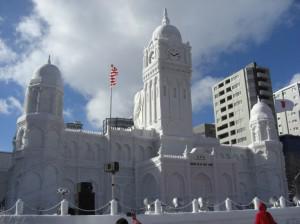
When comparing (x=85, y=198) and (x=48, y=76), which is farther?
(x=48, y=76)

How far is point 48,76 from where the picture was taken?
161 feet

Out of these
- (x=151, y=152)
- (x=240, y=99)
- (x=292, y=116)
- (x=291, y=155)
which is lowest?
(x=151, y=152)

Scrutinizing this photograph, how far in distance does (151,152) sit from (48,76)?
2001 cm

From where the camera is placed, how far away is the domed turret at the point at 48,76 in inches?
1913

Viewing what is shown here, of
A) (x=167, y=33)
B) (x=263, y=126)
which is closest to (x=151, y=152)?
(x=167, y=33)

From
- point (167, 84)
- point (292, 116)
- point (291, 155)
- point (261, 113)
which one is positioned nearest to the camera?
point (167, 84)

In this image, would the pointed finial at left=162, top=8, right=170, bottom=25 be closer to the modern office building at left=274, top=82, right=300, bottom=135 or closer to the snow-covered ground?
the snow-covered ground

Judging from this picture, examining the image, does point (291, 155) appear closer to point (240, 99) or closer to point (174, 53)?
point (240, 99)

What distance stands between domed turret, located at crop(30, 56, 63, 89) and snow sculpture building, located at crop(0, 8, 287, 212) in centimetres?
13

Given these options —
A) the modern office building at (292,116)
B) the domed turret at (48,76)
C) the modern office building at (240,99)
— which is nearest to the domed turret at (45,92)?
the domed turret at (48,76)

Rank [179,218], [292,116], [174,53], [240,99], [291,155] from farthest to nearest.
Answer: [292,116], [240,99], [291,155], [174,53], [179,218]

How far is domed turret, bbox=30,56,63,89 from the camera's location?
4859cm

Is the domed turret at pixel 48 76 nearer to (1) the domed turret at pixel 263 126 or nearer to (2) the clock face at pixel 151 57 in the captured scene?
(2) the clock face at pixel 151 57

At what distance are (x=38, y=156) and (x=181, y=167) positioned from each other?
18.9 meters
